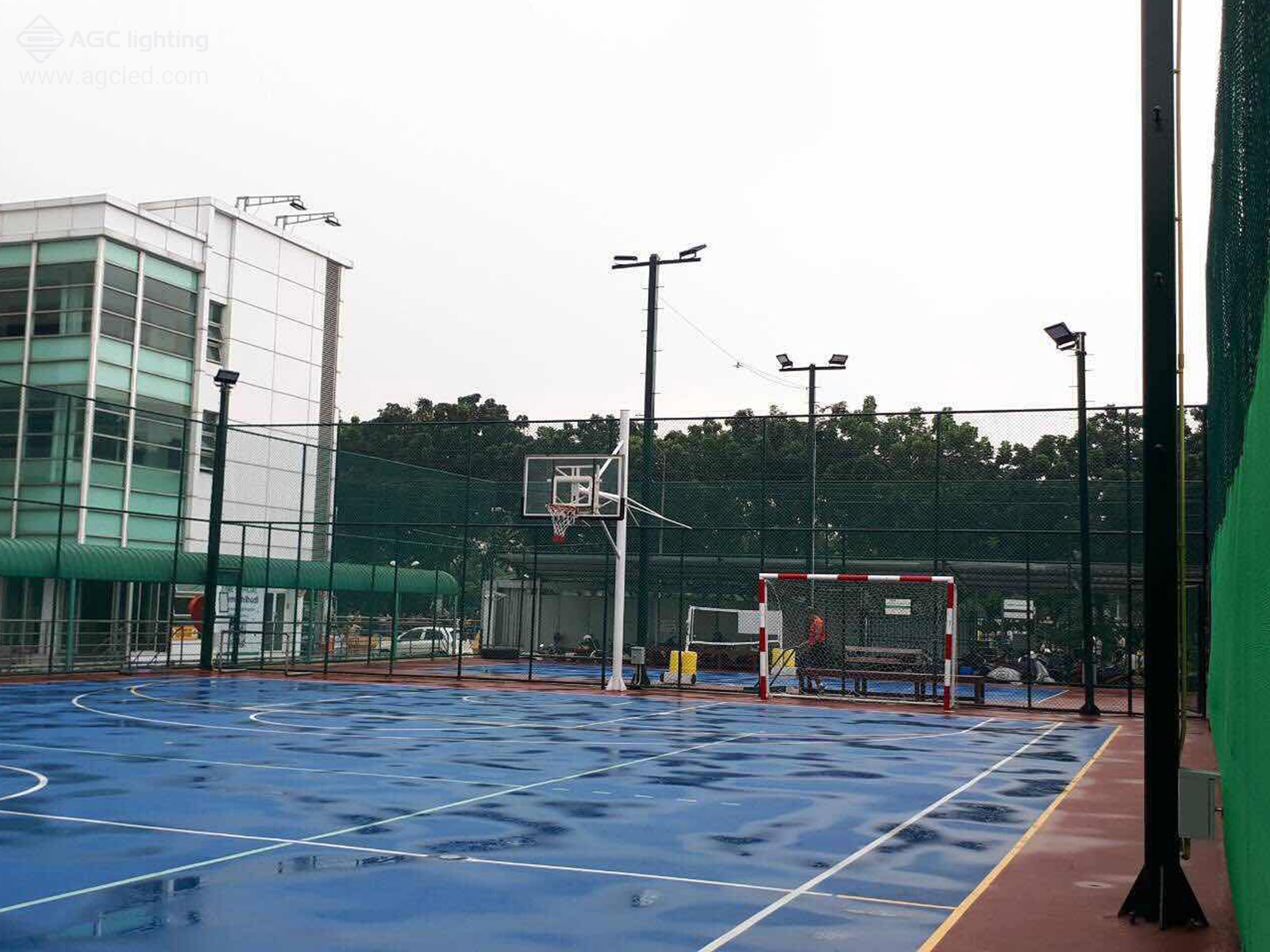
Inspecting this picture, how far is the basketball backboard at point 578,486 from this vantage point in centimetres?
2533

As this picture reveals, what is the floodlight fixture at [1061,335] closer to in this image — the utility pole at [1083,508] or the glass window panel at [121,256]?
the utility pole at [1083,508]

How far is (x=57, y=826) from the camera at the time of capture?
29.3ft

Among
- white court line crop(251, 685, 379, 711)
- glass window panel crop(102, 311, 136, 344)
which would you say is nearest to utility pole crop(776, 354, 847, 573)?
white court line crop(251, 685, 379, 711)

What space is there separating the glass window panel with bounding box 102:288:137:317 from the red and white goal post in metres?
21.5

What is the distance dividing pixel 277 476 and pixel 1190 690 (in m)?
24.6

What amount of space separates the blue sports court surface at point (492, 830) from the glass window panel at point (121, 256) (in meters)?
23.8

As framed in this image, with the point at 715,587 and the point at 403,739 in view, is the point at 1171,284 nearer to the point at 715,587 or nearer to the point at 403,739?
the point at 403,739

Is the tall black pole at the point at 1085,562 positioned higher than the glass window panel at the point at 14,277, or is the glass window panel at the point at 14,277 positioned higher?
the glass window panel at the point at 14,277

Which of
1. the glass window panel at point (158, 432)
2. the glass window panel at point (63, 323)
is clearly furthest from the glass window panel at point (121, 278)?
the glass window panel at point (158, 432)

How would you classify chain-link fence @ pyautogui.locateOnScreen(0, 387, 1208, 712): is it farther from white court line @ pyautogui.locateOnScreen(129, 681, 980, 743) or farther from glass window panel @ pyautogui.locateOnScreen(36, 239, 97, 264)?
white court line @ pyautogui.locateOnScreen(129, 681, 980, 743)

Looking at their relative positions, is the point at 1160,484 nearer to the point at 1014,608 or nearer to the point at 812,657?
the point at 812,657

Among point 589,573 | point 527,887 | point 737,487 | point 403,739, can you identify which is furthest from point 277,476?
point 527,887

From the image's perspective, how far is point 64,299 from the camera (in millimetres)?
38500

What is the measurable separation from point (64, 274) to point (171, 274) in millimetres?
Result: 3708
